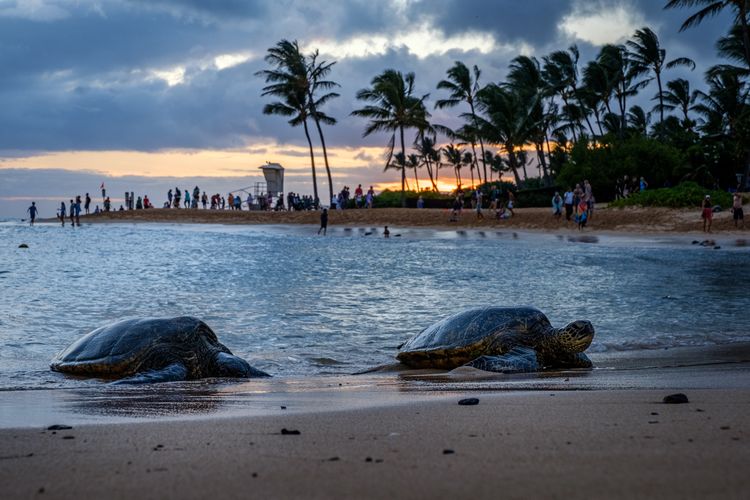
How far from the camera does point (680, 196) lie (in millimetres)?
33688

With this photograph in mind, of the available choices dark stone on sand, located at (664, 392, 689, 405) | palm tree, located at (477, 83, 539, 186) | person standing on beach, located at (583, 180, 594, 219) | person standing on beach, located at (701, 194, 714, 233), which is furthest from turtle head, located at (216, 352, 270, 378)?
palm tree, located at (477, 83, 539, 186)

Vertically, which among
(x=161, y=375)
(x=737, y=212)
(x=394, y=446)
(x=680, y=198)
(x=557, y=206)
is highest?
(x=680, y=198)

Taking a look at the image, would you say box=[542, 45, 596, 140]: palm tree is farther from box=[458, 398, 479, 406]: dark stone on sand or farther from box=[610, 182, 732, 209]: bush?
box=[458, 398, 479, 406]: dark stone on sand

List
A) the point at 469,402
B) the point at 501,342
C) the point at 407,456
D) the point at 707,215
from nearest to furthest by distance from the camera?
the point at 407,456, the point at 469,402, the point at 501,342, the point at 707,215

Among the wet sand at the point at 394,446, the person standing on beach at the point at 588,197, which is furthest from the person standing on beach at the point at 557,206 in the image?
the wet sand at the point at 394,446

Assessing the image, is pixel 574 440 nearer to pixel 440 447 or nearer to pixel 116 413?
pixel 440 447

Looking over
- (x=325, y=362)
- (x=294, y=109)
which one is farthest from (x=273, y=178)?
(x=325, y=362)

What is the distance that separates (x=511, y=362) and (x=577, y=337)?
2.22 ft

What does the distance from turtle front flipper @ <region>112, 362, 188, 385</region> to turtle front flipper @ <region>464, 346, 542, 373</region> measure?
2.42 metres

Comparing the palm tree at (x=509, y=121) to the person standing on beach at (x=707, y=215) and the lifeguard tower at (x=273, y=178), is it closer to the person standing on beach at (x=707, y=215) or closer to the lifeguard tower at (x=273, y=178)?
the lifeguard tower at (x=273, y=178)

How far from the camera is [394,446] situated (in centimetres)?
255

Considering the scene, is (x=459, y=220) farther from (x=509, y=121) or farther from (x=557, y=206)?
(x=509, y=121)

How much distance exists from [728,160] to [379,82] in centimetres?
2598

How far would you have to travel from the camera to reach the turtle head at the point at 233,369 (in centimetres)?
636
